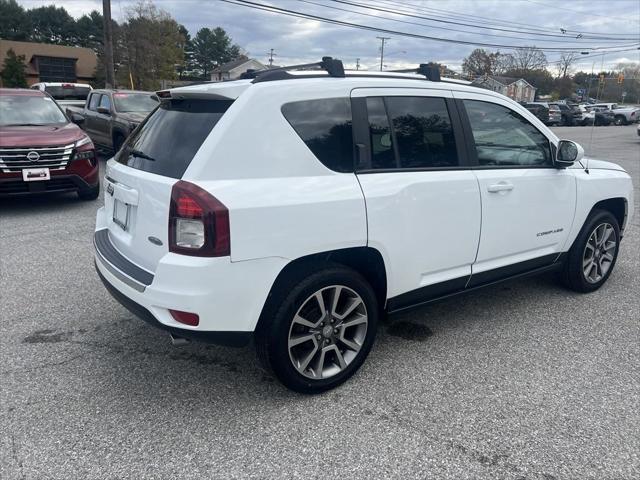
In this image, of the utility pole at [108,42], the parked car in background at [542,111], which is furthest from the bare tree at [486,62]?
the utility pole at [108,42]

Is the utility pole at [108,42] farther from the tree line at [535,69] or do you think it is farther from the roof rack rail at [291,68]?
the tree line at [535,69]

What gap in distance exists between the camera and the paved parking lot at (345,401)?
2453mm

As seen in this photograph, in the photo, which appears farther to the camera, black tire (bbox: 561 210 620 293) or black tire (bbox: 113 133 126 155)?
black tire (bbox: 113 133 126 155)

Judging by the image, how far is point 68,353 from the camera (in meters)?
A: 3.47

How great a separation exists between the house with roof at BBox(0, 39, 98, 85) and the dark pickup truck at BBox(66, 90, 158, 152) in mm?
52189

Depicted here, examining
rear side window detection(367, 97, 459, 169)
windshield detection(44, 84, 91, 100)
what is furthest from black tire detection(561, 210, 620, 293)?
windshield detection(44, 84, 91, 100)

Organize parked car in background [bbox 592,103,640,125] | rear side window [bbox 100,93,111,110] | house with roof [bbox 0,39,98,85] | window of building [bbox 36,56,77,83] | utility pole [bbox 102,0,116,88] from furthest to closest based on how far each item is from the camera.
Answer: window of building [bbox 36,56,77,83] → house with roof [bbox 0,39,98,85] → parked car in background [bbox 592,103,640,125] → utility pole [bbox 102,0,116,88] → rear side window [bbox 100,93,111,110]

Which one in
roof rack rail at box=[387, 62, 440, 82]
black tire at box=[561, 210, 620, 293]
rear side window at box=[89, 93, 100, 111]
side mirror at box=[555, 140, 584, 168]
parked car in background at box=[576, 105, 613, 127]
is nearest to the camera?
roof rack rail at box=[387, 62, 440, 82]

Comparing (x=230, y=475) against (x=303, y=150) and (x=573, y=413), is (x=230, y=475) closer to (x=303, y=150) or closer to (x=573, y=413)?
(x=303, y=150)

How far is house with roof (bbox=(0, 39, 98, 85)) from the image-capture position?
55.6 meters

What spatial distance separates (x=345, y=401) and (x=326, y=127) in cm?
162

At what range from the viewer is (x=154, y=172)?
9.29ft

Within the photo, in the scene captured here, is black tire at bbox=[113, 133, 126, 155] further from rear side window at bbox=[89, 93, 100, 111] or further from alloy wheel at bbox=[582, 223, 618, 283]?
alloy wheel at bbox=[582, 223, 618, 283]

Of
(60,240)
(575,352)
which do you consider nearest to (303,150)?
(575,352)
